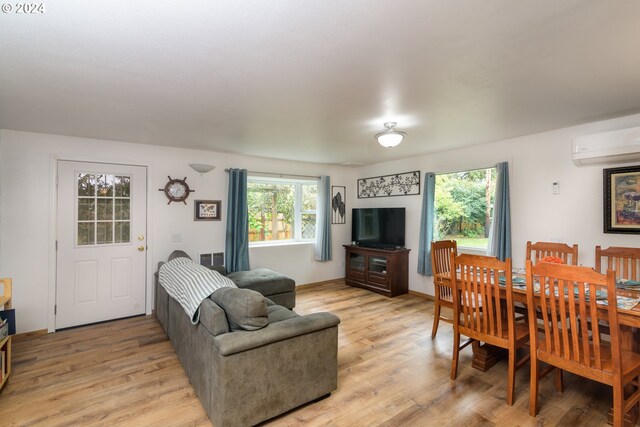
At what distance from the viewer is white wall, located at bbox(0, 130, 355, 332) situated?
337 centimetres

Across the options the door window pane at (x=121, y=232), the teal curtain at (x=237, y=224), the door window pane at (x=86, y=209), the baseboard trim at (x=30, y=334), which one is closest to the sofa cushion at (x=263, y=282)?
the teal curtain at (x=237, y=224)

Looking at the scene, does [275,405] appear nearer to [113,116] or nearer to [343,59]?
[343,59]

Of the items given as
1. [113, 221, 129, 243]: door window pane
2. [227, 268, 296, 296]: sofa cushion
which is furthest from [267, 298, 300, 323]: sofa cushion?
[113, 221, 129, 243]: door window pane

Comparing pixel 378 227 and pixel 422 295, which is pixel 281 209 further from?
pixel 422 295

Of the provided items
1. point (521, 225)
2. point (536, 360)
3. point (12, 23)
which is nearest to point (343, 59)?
point (12, 23)

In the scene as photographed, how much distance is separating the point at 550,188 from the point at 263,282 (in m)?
3.64

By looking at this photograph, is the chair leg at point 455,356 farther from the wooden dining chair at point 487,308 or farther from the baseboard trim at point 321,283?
the baseboard trim at point 321,283

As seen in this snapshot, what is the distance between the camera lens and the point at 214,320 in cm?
195

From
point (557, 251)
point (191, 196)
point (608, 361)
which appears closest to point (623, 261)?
point (557, 251)

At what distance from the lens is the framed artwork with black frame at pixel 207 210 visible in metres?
4.47

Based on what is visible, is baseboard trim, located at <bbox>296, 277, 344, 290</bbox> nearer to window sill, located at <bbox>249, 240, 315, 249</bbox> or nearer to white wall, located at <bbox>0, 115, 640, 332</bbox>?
window sill, located at <bbox>249, 240, 315, 249</bbox>

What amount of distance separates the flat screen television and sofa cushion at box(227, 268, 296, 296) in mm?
1990

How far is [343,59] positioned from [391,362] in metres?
2.58

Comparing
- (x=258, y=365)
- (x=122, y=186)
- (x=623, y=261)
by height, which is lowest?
(x=258, y=365)
